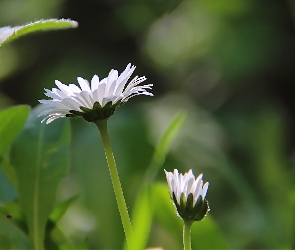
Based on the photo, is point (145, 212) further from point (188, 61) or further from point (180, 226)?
point (188, 61)

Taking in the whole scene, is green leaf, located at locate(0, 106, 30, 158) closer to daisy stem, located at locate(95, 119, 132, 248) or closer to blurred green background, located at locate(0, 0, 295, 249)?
daisy stem, located at locate(95, 119, 132, 248)

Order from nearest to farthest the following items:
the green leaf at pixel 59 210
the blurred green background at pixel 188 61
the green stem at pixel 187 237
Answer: the green stem at pixel 187 237
the green leaf at pixel 59 210
the blurred green background at pixel 188 61

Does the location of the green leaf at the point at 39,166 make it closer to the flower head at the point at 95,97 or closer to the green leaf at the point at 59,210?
the green leaf at the point at 59,210

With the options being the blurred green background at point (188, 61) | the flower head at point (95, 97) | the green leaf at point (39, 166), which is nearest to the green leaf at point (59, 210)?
the green leaf at point (39, 166)

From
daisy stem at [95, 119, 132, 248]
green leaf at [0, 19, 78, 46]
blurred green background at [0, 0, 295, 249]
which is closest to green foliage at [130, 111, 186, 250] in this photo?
daisy stem at [95, 119, 132, 248]

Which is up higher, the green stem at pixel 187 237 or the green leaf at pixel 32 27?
the green leaf at pixel 32 27

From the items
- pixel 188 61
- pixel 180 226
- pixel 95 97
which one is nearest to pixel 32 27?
pixel 95 97
